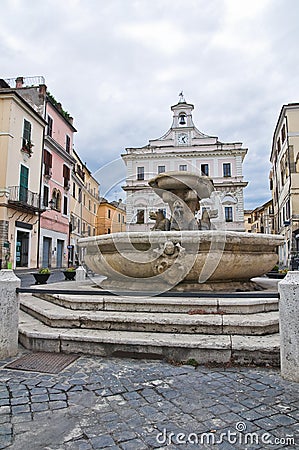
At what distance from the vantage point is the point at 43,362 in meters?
3.59

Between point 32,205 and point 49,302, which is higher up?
point 32,205

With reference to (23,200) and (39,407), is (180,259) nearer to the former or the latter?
(39,407)

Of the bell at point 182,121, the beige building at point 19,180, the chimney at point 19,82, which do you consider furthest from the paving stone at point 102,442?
the bell at point 182,121

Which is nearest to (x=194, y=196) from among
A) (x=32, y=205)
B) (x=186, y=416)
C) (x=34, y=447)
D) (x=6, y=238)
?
(x=186, y=416)

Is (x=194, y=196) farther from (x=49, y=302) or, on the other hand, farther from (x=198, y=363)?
(x=198, y=363)

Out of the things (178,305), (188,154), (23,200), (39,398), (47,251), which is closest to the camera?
(39,398)

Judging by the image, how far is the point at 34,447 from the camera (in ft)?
6.76

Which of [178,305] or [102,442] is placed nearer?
[102,442]

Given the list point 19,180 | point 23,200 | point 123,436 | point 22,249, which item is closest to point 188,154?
point 19,180

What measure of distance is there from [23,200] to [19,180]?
1.41m

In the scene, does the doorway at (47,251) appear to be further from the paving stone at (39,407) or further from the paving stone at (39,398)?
the paving stone at (39,407)

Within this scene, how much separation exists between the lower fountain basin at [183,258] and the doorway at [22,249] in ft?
62.1

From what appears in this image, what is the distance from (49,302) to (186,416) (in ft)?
12.0

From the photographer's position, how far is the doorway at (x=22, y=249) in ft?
75.7
